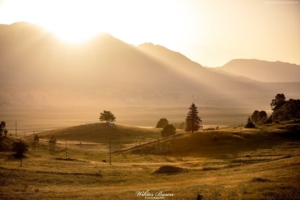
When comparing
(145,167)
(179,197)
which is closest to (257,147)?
(145,167)

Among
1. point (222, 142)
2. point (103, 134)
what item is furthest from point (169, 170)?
point (103, 134)

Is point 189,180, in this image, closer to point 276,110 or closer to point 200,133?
point 200,133

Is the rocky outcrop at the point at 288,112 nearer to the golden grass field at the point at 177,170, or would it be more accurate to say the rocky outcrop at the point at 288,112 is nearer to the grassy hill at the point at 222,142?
the golden grass field at the point at 177,170

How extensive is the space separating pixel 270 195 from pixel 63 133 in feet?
432

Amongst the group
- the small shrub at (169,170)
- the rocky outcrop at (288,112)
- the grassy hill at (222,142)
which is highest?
the rocky outcrop at (288,112)

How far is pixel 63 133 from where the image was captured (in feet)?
498

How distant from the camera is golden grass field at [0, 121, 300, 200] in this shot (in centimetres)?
4050

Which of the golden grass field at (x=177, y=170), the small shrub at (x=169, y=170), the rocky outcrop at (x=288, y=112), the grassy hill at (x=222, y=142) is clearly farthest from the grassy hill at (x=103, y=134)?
the small shrub at (x=169, y=170)

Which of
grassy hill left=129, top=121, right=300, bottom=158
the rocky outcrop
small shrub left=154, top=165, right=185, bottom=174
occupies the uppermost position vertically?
the rocky outcrop

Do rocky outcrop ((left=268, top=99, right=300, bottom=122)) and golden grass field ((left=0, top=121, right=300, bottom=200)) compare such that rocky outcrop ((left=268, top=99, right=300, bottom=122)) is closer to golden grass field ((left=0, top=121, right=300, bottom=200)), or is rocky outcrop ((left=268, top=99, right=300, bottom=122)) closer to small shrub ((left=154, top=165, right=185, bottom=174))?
golden grass field ((left=0, top=121, right=300, bottom=200))

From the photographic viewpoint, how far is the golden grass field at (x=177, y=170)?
40500mm

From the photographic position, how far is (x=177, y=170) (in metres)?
62.6

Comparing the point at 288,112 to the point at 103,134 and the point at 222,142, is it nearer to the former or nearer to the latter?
the point at 222,142

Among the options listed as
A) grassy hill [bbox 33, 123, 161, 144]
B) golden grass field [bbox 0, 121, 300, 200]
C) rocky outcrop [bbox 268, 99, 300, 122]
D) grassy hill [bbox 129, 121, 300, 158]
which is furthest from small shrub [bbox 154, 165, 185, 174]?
rocky outcrop [bbox 268, 99, 300, 122]
